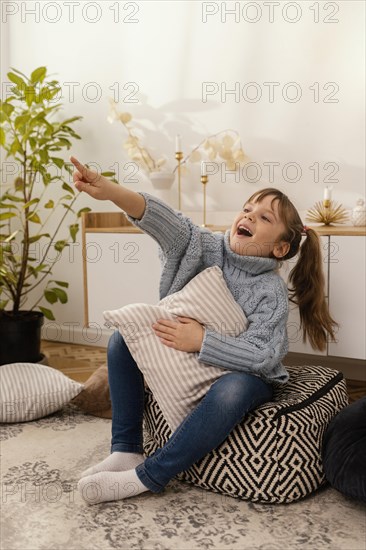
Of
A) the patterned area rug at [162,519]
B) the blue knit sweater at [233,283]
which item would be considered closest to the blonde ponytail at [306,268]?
the blue knit sweater at [233,283]

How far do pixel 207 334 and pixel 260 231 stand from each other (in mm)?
329

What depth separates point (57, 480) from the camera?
1.74 m

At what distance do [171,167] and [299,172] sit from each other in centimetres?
61

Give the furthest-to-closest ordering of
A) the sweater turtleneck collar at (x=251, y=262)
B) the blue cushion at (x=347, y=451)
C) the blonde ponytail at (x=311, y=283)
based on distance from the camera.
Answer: the blonde ponytail at (x=311, y=283), the sweater turtleneck collar at (x=251, y=262), the blue cushion at (x=347, y=451)

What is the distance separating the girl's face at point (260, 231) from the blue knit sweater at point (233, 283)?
3 centimetres

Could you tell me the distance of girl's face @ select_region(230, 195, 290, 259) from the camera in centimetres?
179

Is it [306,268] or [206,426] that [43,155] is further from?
[206,426]

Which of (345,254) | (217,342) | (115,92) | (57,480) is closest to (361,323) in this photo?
(345,254)

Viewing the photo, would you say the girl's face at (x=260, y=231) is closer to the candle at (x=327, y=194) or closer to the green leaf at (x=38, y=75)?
the candle at (x=327, y=194)

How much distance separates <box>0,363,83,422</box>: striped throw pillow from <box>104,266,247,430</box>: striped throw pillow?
2.05ft

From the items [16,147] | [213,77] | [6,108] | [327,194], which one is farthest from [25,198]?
[327,194]

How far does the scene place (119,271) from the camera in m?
2.68

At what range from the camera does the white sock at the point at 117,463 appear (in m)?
1.67

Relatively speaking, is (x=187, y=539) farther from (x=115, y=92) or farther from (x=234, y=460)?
(x=115, y=92)
